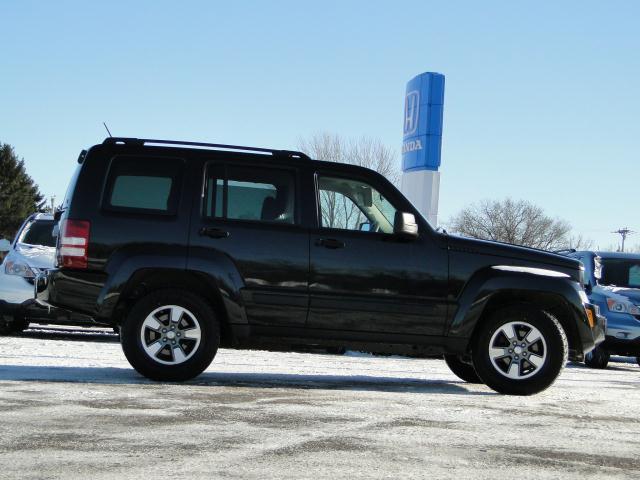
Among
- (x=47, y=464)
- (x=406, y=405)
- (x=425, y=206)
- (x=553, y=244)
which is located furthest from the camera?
(x=553, y=244)

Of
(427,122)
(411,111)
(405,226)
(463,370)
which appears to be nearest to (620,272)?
(463,370)

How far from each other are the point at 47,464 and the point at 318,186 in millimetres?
4309

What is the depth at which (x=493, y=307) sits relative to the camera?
29.1 feet

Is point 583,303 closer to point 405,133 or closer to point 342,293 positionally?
point 342,293

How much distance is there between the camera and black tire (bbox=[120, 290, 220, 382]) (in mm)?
8352

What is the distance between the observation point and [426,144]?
34.0 m

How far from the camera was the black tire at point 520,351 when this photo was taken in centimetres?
869

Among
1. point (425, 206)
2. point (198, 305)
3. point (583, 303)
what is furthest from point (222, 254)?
point (425, 206)

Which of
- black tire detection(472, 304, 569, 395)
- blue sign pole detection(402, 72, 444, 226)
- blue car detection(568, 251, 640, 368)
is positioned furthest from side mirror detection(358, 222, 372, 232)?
blue sign pole detection(402, 72, 444, 226)

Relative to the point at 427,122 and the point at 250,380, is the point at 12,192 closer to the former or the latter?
the point at 427,122

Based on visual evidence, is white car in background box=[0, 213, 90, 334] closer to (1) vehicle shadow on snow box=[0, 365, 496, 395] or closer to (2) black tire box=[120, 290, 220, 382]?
(1) vehicle shadow on snow box=[0, 365, 496, 395]

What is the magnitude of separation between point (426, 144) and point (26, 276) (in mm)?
21107

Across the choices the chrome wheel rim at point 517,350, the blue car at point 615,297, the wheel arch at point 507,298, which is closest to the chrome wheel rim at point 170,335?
the wheel arch at point 507,298

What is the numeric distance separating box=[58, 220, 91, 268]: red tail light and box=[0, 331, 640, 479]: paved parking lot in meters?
0.94
